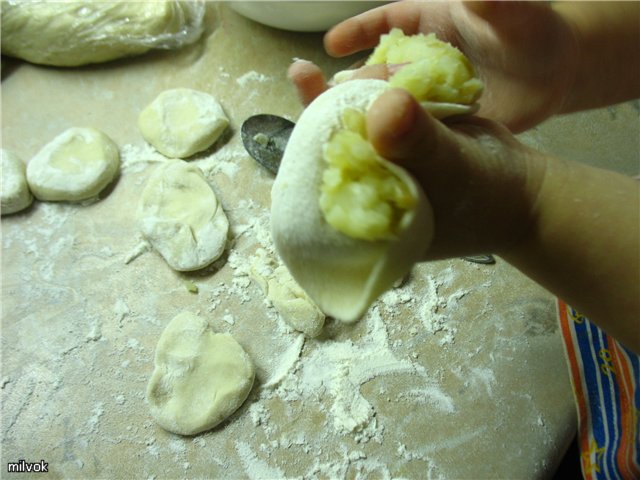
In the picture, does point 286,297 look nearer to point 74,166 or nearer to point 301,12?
point 74,166

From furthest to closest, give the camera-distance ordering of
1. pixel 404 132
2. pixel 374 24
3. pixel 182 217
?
pixel 182 217
pixel 374 24
pixel 404 132

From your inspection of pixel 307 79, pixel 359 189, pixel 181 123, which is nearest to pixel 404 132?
pixel 359 189

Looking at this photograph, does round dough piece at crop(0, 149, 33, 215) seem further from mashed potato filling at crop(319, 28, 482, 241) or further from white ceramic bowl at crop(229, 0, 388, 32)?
mashed potato filling at crop(319, 28, 482, 241)

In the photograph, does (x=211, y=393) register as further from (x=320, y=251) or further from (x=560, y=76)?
(x=560, y=76)

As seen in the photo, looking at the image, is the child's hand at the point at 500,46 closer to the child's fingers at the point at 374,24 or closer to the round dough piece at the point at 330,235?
the child's fingers at the point at 374,24

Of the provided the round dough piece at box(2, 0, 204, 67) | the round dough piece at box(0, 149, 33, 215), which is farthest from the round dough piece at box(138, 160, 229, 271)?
the round dough piece at box(2, 0, 204, 67)

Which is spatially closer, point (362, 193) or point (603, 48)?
point (362, 193)
